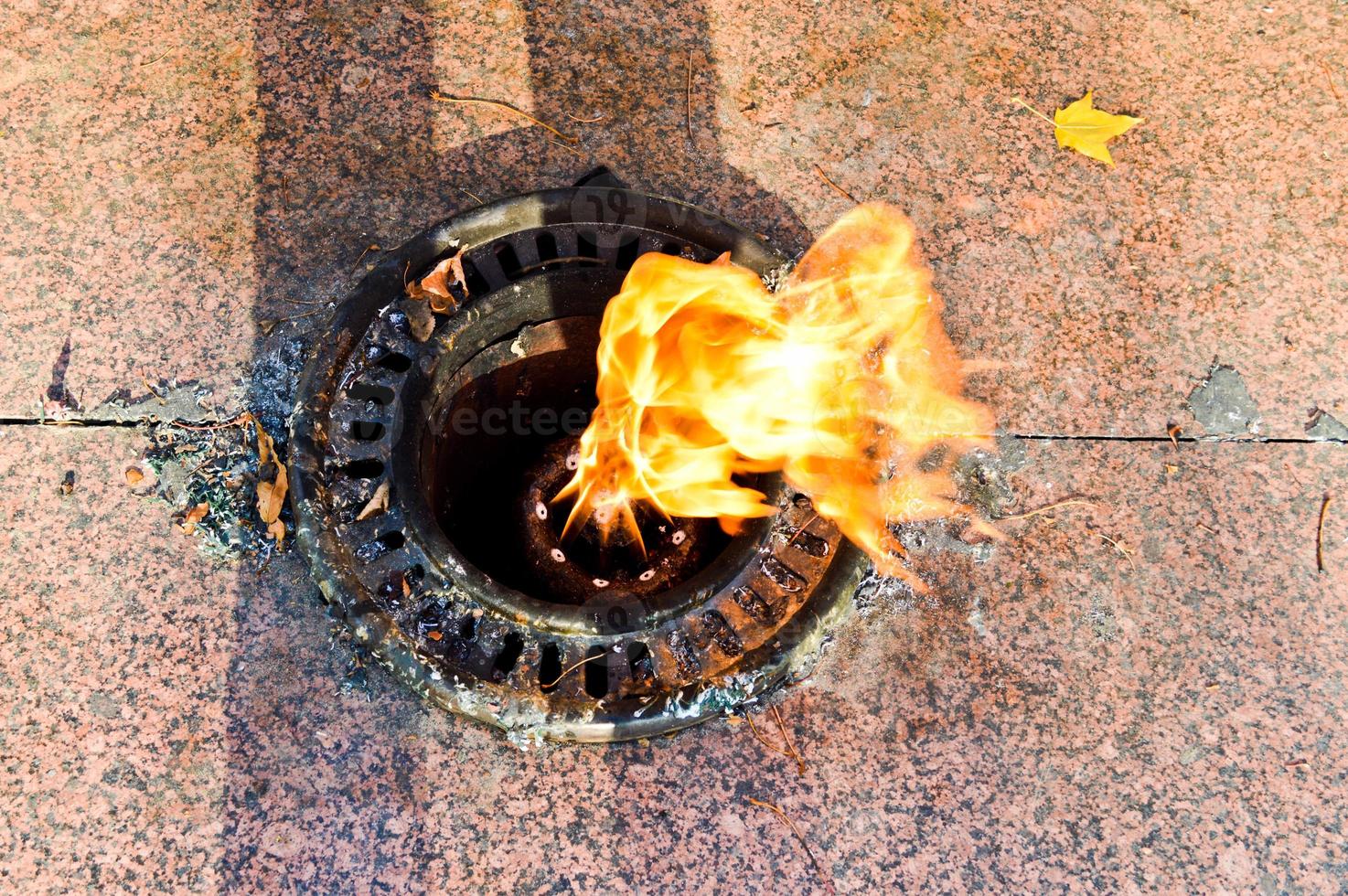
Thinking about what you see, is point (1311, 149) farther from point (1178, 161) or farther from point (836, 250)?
point (836, 250)

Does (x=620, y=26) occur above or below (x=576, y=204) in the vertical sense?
above

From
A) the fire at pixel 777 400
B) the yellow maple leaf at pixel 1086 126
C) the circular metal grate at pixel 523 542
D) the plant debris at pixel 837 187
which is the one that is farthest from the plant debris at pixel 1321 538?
the plant debris at pixel 837 187

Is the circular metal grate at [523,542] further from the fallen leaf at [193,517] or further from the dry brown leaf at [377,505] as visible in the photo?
the fallen leaf at [193,517]

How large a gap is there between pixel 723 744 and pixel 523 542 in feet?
→ 2.70

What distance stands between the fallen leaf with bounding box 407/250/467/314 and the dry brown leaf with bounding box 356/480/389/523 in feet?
A: 1.55

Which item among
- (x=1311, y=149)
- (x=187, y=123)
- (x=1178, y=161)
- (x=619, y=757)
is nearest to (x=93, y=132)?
(x=187, y=123)

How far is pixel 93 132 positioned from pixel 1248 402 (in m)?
3.18

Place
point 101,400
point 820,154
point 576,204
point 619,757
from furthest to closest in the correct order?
point 820,154 → point 576,204 → point 101,400 → point 619,757

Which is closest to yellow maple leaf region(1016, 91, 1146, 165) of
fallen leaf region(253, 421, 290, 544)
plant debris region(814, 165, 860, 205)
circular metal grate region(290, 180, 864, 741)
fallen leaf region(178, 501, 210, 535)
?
plant debris region(814, 165, 860, 205)

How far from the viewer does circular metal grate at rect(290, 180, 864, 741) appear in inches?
82.9

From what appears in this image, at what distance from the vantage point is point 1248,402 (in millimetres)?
2512

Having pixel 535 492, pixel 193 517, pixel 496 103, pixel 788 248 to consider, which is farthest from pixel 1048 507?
pixel 193 517

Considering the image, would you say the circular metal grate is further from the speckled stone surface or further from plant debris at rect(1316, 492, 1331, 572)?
plant debris at rect(1316, 492, 1331, 572)

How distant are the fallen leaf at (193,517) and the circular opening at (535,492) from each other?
0.52 metres
